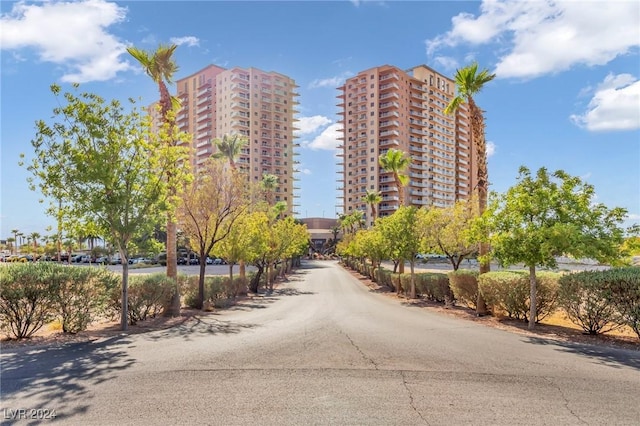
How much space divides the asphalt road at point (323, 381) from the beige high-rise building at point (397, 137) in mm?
103942

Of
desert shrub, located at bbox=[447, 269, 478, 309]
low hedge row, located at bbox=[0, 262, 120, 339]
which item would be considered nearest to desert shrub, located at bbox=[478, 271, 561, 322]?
desert shrub, located at bbox=[447, 269, 478, 309]

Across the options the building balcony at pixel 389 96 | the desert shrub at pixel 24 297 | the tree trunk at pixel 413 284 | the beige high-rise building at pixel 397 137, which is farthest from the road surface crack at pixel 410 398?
the building balcony at pixel 389 96

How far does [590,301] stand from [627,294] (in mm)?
981

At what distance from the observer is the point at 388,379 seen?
22.6 feet

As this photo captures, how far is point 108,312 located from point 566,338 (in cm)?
1371

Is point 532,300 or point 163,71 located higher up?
point 163,71

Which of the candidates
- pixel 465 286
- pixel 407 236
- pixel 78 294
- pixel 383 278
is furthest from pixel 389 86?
pixel 78 294

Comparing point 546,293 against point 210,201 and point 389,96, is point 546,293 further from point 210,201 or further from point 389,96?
point 389,96

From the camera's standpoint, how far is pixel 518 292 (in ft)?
45.0

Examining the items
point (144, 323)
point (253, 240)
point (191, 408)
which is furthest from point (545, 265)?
point (253, 240)

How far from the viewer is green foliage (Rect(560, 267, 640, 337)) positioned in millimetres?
9977

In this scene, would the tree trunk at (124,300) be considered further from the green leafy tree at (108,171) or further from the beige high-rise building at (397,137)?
the beige high-rise building at (397,137)

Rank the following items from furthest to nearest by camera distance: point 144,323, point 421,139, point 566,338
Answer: point 421,139
point 144,323
point 566,338

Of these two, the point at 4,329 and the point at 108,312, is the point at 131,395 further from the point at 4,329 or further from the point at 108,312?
the point at 108,312
